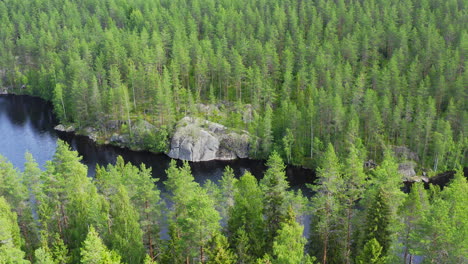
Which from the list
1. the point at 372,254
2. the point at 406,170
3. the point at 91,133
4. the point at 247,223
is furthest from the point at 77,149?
the point at 372,254

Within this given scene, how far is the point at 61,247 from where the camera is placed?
141ft

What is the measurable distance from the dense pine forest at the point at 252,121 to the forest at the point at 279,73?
20.9 inches

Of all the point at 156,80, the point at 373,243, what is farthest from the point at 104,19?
the point at 373,243

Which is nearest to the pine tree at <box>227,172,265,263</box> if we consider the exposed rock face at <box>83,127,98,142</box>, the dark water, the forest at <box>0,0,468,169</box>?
the dark water

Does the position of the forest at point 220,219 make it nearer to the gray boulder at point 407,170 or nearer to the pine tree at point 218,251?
the pine tree at point 218,251

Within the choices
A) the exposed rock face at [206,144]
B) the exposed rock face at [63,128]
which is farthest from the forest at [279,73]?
the exposed rock face at [206,144]

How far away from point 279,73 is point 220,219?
71356 millimetres

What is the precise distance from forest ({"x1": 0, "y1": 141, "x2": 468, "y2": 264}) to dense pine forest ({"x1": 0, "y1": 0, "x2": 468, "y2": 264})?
181mm

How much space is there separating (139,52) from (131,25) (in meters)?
35.4

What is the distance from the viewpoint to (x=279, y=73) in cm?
11331

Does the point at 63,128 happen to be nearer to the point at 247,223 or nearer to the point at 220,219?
the point at 220,219

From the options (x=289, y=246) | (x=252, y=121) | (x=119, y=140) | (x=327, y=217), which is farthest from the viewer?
(x=119, y=140)

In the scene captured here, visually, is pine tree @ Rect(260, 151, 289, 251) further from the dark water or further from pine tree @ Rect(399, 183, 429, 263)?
the dark water

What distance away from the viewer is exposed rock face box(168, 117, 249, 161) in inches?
3829
